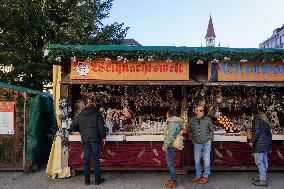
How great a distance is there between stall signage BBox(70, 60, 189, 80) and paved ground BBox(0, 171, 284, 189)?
7.87ft

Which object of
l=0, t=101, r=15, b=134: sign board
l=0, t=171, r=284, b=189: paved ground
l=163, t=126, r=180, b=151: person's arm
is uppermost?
l=0, t=101, r=15, b=134: sign board

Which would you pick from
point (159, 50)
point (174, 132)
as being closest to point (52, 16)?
point (159, 50)

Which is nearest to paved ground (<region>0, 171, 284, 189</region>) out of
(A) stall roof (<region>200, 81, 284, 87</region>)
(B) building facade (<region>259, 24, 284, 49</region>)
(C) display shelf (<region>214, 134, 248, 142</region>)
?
(C) display shelf (<region>214, 134, 248, 142</region>)

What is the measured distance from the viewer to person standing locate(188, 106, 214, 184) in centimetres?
805

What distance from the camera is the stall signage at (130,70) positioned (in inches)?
344

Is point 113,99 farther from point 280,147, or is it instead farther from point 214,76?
point 280,147

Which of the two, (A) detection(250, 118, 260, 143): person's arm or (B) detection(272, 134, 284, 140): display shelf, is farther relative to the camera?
(B) detection(272, 134, 284, 140): display shelf

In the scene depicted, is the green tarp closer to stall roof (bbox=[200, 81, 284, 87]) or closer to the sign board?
the sign board

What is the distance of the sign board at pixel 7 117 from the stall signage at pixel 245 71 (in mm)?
5019

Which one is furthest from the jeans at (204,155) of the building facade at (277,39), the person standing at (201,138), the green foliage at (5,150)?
the building facade at (277,39)

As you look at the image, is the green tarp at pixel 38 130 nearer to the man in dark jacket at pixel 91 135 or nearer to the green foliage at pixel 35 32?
the man in dark jacket at pixel 91 135

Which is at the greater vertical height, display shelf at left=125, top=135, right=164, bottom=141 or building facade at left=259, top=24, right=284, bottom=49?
building facade at left=259, top=24, right=284, bottom=49

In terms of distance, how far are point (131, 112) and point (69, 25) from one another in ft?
35.7

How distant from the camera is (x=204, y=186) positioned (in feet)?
25.7
